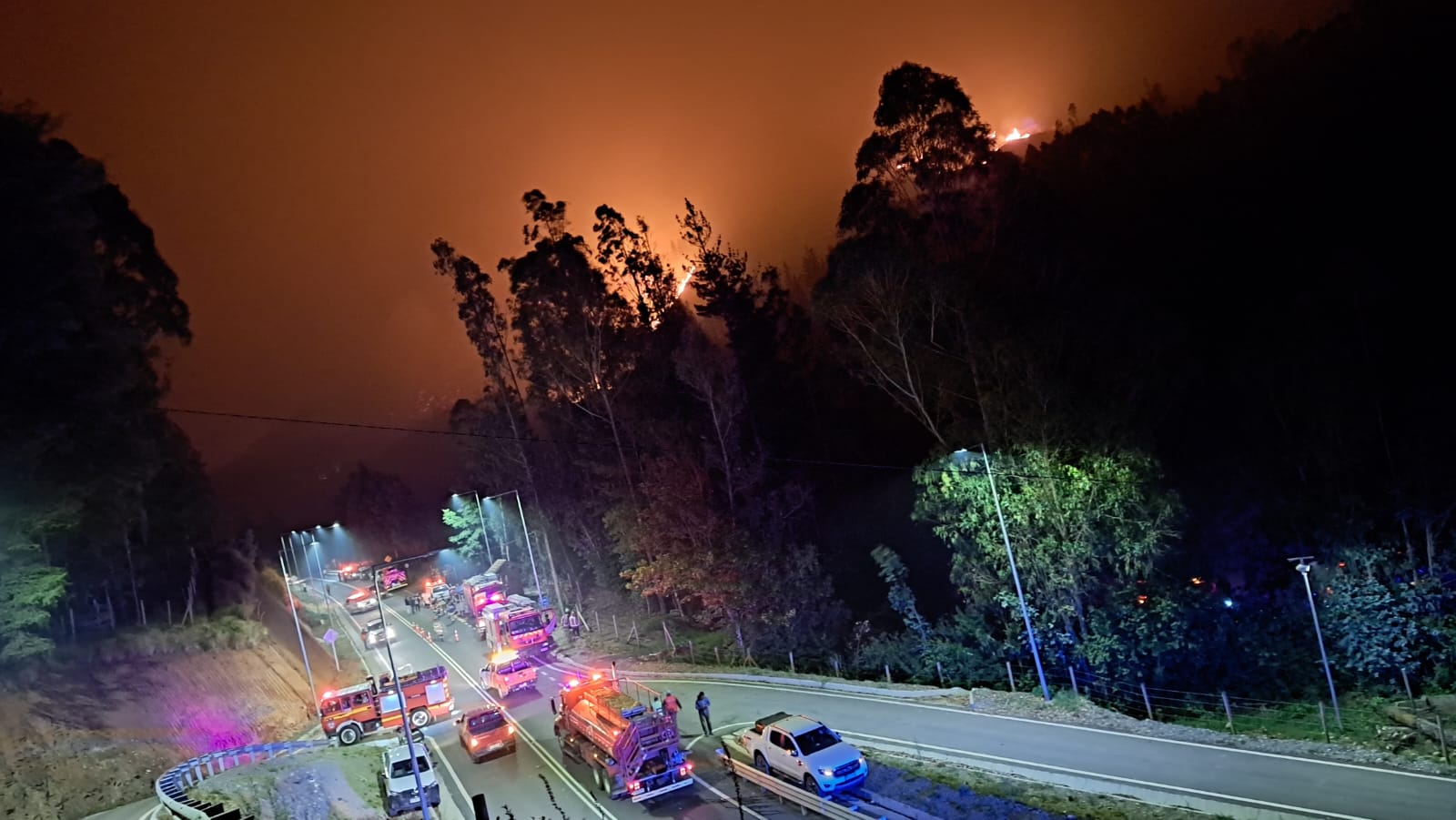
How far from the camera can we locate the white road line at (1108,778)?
15.8m

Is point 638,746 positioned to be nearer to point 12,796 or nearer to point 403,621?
point 12,796

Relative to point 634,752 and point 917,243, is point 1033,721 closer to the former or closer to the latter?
point 634,752

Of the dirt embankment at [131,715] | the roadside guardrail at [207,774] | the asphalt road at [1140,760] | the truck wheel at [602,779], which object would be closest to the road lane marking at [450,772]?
the truck wheel at [602,779]

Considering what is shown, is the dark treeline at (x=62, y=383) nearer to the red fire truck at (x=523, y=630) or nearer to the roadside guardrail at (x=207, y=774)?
the roadside guardrail at (x=207, y=774)

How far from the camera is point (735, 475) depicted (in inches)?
1596

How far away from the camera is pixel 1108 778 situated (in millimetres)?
18453

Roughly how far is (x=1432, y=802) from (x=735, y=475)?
2830cm

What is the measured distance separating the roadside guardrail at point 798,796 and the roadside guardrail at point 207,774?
10.5m

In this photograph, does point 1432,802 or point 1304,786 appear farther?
point 1304,786

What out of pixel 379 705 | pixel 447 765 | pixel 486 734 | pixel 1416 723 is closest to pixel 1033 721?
pixel 1416 723

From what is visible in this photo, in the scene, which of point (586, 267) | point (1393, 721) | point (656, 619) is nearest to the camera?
point (1393, 721)

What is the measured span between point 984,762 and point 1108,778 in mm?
3022

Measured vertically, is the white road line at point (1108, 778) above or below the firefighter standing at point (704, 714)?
below

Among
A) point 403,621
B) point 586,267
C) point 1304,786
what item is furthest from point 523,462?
point 1304,786
